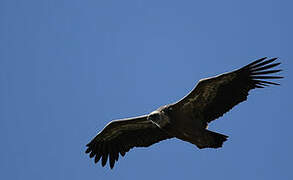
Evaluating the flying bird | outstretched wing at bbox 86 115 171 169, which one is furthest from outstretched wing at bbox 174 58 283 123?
outstretched wing at bbox 86 115 171 169

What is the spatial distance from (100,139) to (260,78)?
540cm

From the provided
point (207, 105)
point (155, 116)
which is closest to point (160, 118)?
point (155, 116)

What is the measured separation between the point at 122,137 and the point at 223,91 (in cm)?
365

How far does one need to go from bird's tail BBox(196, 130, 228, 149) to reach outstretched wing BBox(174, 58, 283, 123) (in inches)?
27.8

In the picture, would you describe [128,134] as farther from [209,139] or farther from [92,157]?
[209,139]

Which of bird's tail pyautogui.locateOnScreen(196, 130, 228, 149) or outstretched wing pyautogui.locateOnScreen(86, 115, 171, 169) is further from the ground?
outstretched wing pyautogui.locateOnScreen(86, 115, 171, 169)

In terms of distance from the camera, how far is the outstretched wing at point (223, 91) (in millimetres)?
15625

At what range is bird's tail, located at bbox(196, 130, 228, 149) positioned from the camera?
15750mm

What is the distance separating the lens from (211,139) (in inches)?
622

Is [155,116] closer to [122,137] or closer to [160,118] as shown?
[160,118]

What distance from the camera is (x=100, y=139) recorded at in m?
17.8

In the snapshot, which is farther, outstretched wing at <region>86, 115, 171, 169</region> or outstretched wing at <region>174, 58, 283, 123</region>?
outstretched wing at <region>86, 115, 171, 169</region>

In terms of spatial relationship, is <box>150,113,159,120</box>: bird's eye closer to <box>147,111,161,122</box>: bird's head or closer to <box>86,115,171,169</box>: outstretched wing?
<box>147,111,161,122</box>: bird's head

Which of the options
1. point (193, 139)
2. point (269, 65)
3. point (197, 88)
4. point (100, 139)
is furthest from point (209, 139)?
point (100, 139)
